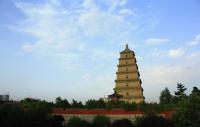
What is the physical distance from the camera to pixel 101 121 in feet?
120

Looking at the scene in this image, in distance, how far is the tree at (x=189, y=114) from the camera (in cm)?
2731

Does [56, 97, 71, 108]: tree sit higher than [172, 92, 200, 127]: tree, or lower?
higher

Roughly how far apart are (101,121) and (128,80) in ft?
60.3

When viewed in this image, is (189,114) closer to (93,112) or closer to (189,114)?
(189,114)

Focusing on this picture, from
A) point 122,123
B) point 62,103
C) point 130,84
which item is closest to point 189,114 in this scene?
point 122,123

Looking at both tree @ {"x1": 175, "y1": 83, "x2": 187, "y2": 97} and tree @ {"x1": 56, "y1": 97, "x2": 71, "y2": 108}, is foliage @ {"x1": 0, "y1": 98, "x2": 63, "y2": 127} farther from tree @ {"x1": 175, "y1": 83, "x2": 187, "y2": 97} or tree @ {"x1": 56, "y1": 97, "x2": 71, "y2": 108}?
tree @ {"x1": 175, "y1": 83, "x2": 187, "y2": 97}

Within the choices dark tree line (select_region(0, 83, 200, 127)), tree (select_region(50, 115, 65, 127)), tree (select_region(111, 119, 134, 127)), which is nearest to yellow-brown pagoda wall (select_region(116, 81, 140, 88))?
dark tree line (select_region(0, 83, 200, 127))

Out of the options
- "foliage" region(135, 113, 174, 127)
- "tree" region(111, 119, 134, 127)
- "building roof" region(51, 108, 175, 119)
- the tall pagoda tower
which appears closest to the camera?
"foliage" region(135, 113, 174, 127)

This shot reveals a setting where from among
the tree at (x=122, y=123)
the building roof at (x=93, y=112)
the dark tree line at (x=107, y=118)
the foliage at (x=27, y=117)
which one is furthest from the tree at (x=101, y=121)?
the foliage at (x=27, y=117)

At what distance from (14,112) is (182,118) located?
57.8 feet

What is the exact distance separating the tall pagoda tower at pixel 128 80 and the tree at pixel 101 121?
14595 mm

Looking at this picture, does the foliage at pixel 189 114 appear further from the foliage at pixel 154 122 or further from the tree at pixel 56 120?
the tree at pixel 56 120

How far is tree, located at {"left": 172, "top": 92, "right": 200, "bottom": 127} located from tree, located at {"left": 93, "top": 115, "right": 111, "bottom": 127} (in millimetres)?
10167

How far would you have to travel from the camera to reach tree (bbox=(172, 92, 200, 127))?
2731 cm
